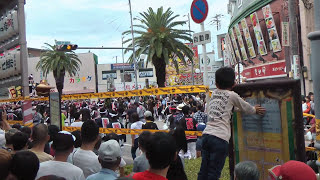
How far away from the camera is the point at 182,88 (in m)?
8.23

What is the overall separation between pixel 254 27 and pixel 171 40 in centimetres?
796

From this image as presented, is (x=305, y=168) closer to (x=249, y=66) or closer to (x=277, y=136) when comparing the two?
(x=277, y=136)

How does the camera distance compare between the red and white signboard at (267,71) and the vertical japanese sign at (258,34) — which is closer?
the red and white signboard at (267,71)

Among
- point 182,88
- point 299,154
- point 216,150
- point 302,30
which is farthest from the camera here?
point 302,30

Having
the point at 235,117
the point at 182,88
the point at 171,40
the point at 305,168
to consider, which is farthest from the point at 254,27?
the point at 305,168

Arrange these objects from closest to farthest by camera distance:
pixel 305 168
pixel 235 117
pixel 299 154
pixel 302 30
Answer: pixel 305 168, pixel 299 154, pixel 235 117, pixel 302 30

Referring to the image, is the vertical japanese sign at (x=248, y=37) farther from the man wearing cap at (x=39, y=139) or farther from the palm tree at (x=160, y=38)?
the man wearing cap at (x=39, y=139)

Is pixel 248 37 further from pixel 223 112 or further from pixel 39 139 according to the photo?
pixel 39 139

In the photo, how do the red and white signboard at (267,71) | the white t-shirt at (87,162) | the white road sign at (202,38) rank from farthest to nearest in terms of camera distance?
the red and white signboard at (267,71) < the white road sign at (202,38) < the white t-shirt at (87,162)

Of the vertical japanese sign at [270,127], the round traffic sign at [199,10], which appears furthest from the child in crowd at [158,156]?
the round traffic sign at [199,10]

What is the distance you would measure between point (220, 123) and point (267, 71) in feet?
87.5

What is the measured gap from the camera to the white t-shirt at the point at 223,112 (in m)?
4.33

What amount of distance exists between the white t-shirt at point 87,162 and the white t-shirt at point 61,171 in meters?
0.61

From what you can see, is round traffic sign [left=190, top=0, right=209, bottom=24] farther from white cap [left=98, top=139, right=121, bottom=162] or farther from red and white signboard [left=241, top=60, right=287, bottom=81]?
red and white signboard [left=241, top=60, right=287, bottom=81]
